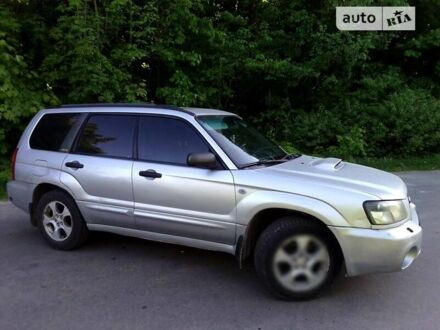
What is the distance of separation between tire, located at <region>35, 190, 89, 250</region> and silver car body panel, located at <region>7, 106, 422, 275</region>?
5.6 inches

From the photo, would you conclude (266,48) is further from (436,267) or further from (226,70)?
(436,267)

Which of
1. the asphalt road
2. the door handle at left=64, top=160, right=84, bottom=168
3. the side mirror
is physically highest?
the side mirror

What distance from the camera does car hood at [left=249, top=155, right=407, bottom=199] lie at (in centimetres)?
415

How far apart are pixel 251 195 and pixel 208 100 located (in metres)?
7.94

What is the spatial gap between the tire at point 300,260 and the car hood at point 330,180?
312 mm

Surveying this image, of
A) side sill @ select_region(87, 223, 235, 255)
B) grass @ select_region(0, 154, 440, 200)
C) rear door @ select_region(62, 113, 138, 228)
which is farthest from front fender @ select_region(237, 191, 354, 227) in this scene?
grass @ select_region(0, 154, 440, 200)

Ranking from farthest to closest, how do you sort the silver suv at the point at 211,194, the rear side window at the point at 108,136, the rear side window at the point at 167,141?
the rear side window at the point at 108,136 → the rear side window at the point at 167,141 → the silver suv at the point at 211,194

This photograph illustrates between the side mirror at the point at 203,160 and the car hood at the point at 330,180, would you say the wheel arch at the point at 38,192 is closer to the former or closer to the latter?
the side mirror at the point at 203,160

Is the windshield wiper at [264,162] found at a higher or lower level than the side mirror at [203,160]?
lower

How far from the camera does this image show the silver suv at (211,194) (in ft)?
13.3

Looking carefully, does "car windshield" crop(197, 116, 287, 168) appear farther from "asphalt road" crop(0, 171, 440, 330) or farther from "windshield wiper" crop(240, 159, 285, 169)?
"asphalt road" crop(0, 171, 440, 330)

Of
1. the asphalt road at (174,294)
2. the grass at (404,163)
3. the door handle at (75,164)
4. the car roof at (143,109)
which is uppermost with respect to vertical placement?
the car roof at (143,109)

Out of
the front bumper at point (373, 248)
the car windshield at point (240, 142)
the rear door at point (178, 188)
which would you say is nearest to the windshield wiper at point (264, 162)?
the car windshield at point (240, 142)

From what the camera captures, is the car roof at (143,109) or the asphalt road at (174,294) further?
the car roof at (143,109)
